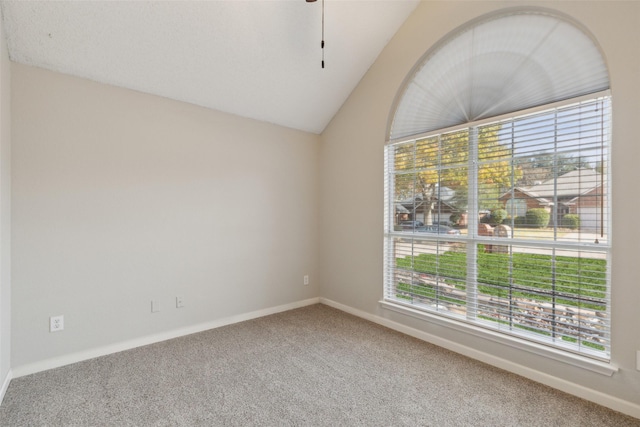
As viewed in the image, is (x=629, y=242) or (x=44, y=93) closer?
(x=629, y=242)

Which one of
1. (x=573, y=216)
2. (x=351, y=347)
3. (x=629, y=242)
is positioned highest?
(x=573, y=216)

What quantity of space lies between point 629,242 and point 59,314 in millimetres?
4036

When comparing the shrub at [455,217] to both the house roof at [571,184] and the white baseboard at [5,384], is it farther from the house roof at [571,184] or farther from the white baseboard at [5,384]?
the white baseboard at [5,384]

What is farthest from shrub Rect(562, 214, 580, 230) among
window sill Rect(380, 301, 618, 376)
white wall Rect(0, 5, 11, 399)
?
white wall Rect(0, 5, 11, 399)

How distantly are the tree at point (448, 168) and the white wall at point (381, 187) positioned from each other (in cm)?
30

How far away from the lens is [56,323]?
2.41 m

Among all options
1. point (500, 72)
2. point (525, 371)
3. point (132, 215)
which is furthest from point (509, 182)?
point (132, 215)

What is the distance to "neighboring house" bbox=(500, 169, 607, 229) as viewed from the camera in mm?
2020

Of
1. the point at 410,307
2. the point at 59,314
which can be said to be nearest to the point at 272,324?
the point at 410,307

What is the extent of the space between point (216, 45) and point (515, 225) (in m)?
2.85

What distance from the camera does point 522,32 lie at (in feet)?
7.61

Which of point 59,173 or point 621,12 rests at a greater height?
point 621,12

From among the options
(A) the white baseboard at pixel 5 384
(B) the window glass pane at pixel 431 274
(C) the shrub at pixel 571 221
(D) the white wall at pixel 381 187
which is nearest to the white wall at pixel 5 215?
(A) the white baseboard at pixel 5 384

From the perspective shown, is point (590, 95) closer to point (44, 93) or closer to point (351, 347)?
point (351, 347)
